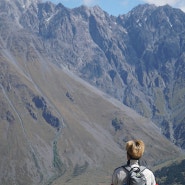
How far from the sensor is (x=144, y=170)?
15.8 m

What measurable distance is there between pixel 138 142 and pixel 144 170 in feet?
3.54

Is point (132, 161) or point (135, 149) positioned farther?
point (132, 161)

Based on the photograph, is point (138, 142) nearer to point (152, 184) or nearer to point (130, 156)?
point (130, 156)

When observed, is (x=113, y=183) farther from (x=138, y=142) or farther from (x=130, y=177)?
(x=138, y=142)

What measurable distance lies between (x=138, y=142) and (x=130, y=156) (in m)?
0.59

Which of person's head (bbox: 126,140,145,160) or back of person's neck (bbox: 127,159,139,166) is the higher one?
person's head (bbox: 126,140,145,160)

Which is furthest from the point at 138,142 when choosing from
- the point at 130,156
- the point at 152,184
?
the point at 152,184

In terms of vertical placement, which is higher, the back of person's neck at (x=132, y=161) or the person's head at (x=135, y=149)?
the person's head at (x=135, y=149)

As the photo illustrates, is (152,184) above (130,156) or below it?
below

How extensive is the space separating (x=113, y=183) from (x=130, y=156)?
1.17 m

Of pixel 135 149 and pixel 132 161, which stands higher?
pixel 135 149

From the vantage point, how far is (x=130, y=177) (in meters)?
15.5

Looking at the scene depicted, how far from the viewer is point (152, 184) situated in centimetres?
1595

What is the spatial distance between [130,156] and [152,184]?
1271 mm
